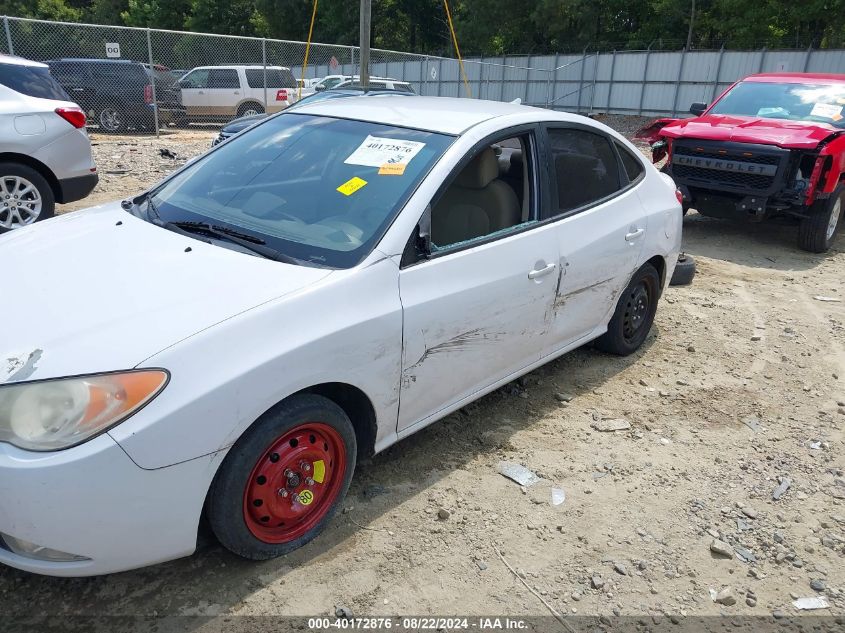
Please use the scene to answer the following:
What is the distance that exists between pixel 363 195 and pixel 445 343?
0.75 metres

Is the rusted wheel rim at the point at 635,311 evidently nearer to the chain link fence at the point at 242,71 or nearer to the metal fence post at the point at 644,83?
the chain link fence at the point at 242,71

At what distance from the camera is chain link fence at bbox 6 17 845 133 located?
1555 cm

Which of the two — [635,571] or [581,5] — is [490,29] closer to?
[581,5]

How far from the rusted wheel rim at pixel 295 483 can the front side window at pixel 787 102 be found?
7594 millimetres

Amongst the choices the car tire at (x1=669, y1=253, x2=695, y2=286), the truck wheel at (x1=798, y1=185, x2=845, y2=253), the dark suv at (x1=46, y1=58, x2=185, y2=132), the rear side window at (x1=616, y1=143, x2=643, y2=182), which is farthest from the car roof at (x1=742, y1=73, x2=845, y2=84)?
the dark suv at (x1=46, y1=58, x2=185, y2=132)

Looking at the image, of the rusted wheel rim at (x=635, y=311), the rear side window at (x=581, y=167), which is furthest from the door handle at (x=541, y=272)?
the rusted wheel rim at (x=635, y=311)

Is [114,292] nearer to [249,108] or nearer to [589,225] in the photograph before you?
[589,225]

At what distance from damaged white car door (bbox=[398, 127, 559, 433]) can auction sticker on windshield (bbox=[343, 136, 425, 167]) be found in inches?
9.5

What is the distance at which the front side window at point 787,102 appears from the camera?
7840 millimetres

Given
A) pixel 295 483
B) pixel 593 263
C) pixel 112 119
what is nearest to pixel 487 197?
pixel 593 263

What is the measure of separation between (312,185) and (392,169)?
1.27 ft

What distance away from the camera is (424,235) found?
285 cm

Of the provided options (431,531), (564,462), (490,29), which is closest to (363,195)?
(431,531)

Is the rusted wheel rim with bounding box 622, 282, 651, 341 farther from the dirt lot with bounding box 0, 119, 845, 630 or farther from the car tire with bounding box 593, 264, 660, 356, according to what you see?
the dirt lot with bounding box 0, 119, 845, 630
